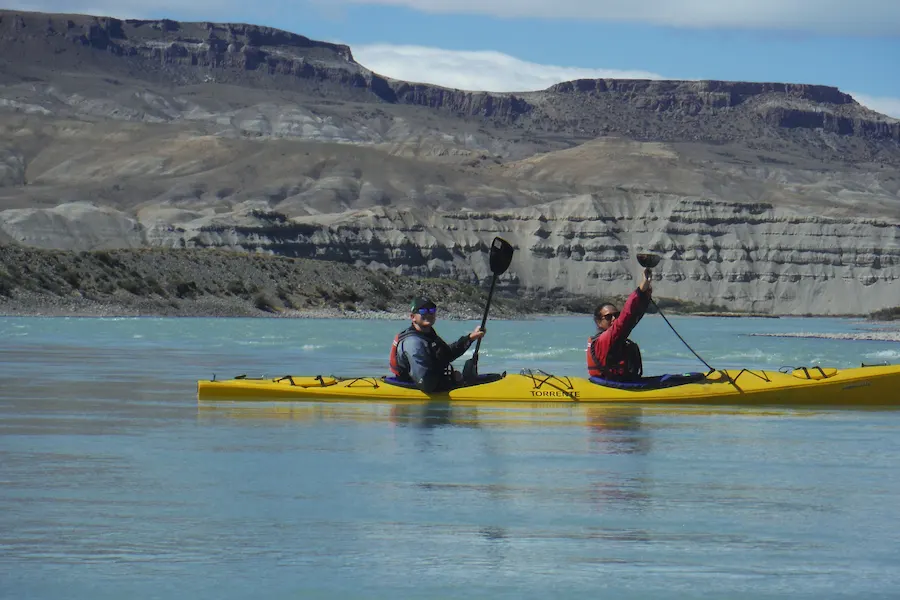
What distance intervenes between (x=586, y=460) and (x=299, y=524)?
4.29m

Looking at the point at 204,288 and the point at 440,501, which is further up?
the point at 204,288

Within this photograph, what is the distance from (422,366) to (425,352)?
0.17 metres

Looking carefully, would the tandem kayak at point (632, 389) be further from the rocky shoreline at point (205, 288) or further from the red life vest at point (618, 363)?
the rocky shoreline at point (205, 288)

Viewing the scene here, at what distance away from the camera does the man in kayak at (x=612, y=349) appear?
1800 cm

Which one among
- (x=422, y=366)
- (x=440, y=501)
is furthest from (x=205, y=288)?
(x=440, y=501)

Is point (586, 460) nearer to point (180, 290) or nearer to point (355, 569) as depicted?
point (355, 569)

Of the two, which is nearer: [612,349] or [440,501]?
[440,501]

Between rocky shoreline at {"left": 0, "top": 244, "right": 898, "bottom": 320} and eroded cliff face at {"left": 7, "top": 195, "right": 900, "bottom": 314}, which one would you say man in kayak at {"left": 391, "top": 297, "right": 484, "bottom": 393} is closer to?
rocky shoreline at {"left": 0, "top": 244, "right": 898, "bottom": 320}

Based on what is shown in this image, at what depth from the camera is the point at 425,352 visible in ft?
60.8

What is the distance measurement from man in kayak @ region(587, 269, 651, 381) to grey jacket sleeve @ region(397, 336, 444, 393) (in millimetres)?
1924

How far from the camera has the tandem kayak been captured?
1903 cm

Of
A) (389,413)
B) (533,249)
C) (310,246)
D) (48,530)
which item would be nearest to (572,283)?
(533,249)

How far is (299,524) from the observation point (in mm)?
10492

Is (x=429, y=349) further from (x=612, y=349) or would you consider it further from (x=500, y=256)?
(x=500, y=256)
